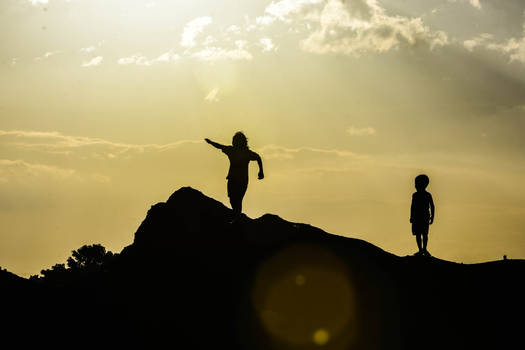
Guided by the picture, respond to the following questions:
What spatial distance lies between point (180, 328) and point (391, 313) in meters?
5.27

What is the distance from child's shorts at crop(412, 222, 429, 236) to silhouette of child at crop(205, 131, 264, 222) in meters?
5.04

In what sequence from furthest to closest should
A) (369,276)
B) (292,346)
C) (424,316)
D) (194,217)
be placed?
(194,217) < (369,276) < (424,316) < (292,346)

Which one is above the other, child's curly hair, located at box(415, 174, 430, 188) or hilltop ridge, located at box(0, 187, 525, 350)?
child's curly hair, located at box(415, 174, 430, 188)

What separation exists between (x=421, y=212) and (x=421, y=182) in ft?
3.06

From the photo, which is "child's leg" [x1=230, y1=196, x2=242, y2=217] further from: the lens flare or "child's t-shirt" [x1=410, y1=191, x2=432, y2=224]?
"child's t-shirt" [x1=410, y1=191, x2=432, y2=224]

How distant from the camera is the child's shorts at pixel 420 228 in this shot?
1942 cm

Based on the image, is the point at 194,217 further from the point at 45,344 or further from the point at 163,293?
the point at 45,344

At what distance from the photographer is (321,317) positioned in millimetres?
15023

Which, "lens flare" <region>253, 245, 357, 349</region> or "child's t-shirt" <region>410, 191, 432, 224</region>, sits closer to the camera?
"lens flare" <region>253, 245, 357, 349</region>

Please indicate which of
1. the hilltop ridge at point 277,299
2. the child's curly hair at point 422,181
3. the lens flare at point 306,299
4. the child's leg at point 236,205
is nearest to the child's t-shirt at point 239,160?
the child's leg at point 236,205

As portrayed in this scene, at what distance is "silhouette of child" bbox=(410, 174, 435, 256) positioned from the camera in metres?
19.4

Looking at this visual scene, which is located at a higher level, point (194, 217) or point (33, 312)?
point (194, 217)

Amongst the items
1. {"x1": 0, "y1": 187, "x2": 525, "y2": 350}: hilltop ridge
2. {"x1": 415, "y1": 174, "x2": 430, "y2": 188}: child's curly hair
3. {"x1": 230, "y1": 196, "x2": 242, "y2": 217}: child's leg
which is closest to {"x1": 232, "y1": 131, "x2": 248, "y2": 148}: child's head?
{"x1": 230, "y1": 196, "x2": 242, "y2": 217}: child's leg

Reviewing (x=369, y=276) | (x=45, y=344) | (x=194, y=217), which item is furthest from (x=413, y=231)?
(x=45, y=344)
